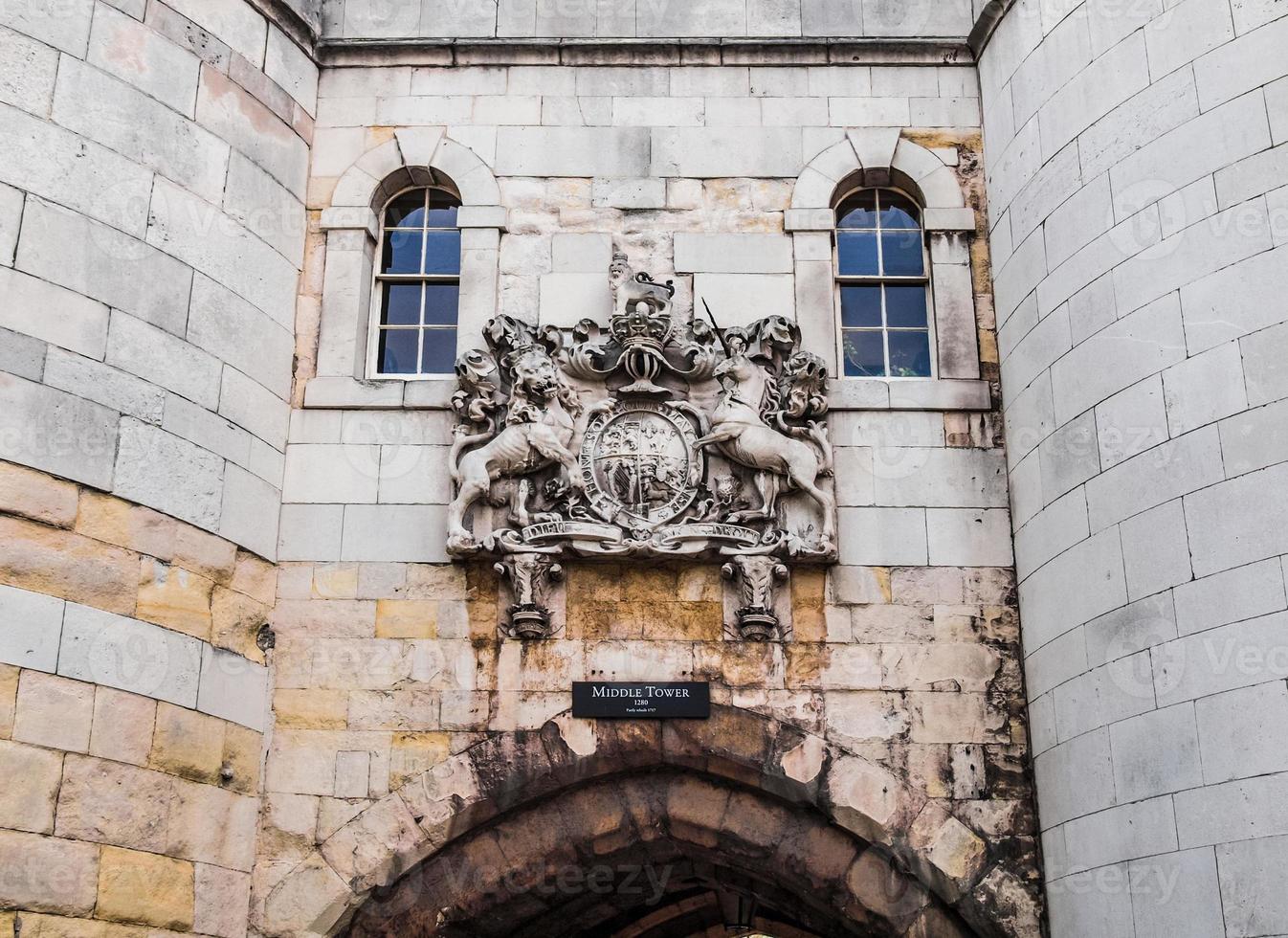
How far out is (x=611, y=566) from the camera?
8.42 meters

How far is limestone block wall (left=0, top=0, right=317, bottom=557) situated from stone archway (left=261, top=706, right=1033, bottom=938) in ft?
5.89

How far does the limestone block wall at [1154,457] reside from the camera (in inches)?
264

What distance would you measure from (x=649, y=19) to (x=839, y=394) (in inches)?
115

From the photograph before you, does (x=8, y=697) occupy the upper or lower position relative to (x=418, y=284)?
lower

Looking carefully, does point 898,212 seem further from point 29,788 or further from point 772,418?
point 29,788

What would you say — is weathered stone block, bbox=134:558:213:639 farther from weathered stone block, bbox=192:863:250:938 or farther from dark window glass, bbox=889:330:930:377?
dark window glass, bbox=889:330:930:377

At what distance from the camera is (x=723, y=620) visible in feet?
27.2

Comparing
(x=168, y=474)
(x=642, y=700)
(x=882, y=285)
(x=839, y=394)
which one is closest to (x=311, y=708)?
(x=168, y=474)

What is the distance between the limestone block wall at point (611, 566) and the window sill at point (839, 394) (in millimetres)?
16

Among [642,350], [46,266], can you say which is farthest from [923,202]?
[46,266]

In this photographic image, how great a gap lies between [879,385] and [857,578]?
Result: 119 centimetres

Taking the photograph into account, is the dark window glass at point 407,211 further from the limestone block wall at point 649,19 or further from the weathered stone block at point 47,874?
the weathered stone block at point 47,874

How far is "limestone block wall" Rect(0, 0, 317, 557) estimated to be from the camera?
296 inches

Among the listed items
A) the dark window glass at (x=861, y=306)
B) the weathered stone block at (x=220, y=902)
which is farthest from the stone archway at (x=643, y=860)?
the dark window glass at (x=861, y=306)
